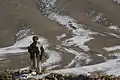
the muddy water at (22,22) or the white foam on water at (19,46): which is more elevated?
the muddy water at (22,22)

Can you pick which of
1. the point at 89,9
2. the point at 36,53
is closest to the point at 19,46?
the point at 89,9

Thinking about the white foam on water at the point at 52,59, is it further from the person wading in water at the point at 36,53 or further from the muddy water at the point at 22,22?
the person wading in water at the point at 36,53

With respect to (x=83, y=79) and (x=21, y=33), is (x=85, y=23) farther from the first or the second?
(x=83, y=79)

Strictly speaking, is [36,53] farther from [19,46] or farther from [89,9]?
[89,9]

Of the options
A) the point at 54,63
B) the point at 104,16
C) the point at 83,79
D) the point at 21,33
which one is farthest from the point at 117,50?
the point at 83,79

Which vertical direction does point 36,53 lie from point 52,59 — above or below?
below

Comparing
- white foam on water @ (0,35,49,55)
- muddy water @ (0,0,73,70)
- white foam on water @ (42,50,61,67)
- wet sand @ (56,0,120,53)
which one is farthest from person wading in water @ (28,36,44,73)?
wet sand @ (56,0,120,53)

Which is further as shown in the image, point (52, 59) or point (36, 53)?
point (52, 59)

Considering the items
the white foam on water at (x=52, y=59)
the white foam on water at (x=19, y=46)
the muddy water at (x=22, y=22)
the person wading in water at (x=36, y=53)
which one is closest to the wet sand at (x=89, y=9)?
the muddy water at (x=22, y=22)

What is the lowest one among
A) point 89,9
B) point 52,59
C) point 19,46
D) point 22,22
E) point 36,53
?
point 36,53

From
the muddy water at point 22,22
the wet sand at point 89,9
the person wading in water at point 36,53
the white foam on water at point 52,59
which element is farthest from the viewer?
the wet sand at point 89,9

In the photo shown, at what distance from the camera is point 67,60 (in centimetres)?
3541

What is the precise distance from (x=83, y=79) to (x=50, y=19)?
148 ft

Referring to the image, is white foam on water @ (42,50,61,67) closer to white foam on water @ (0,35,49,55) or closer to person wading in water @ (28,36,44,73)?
white foam on water @ (0,35,49,55)
